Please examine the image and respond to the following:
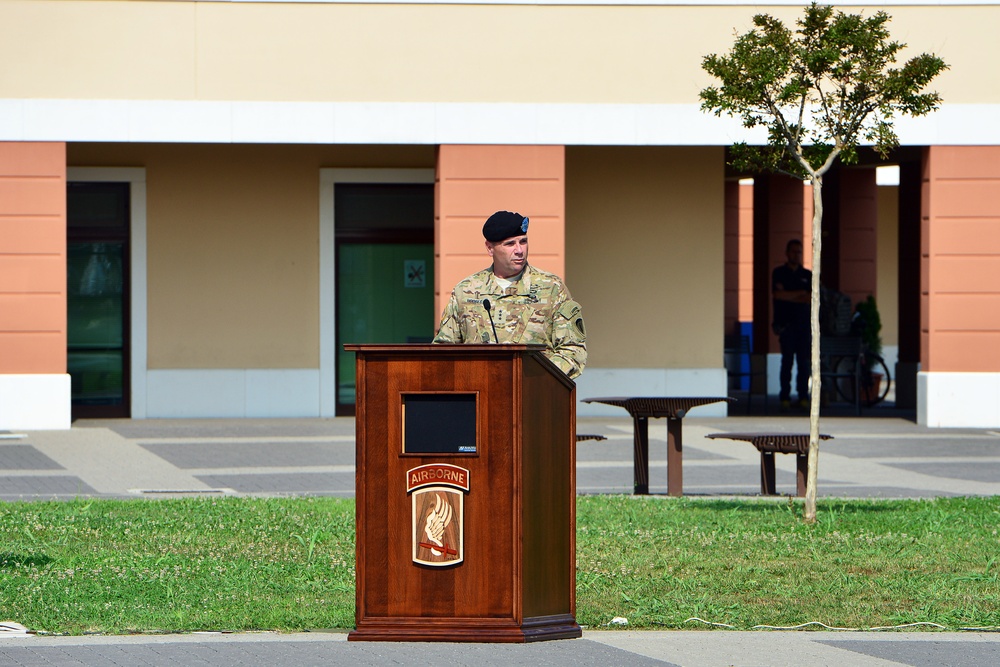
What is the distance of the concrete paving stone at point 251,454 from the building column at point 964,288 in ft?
22.6

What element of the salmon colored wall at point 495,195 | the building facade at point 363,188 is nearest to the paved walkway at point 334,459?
the building facade at point 363,188

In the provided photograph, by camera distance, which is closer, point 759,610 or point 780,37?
point 759,610

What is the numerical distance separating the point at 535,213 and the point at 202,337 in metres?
4.35

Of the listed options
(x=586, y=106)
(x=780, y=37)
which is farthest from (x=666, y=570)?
(x=586, y=106)

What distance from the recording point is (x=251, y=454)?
15633 millimetres

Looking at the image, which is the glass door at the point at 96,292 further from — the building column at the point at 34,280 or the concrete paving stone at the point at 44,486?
the concrete paving stone at the point at 44,486

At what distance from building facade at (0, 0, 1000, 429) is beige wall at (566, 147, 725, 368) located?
1.1 inches

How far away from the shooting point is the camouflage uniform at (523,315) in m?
7.38

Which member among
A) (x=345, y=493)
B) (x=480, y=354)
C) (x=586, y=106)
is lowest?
(x=345, y=493)

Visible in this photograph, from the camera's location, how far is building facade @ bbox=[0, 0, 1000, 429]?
1836cm

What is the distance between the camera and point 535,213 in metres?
19.0

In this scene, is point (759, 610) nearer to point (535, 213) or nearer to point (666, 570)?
point (666, 570)

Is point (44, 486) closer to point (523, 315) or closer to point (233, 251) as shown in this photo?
point (523, 315)

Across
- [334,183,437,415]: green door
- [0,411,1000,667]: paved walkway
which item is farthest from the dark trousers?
[334,183,437,415]: green door
